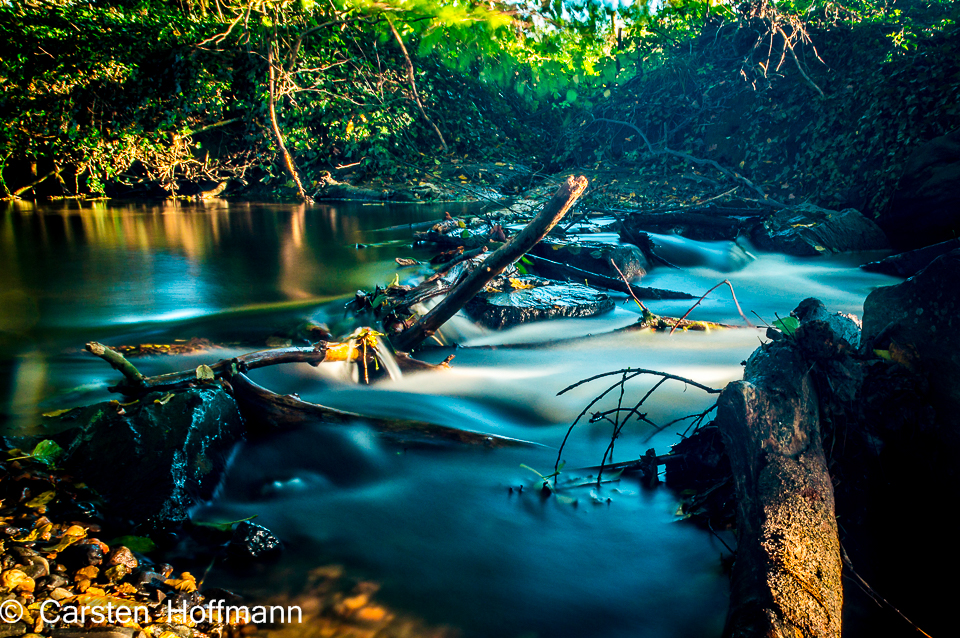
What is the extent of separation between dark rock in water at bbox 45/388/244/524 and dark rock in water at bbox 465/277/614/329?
292 cm

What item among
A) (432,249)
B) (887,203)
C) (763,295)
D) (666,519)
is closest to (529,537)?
(666,519)

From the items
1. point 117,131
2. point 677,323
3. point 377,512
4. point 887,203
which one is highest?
point 117,131

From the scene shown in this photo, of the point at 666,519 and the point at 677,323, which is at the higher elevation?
the point at 677,323

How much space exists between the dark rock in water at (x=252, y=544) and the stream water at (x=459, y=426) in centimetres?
9

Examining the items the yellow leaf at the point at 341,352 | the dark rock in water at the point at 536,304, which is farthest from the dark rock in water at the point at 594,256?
the yellow leaf at the point at 341,352

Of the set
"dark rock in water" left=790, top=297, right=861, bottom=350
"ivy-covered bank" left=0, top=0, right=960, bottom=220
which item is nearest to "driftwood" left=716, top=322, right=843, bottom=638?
"dark rock in water" left=790, top=297, right=861, bottom=350

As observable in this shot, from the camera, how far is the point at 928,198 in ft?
26.2

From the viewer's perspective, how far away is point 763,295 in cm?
724

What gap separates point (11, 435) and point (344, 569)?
219cm

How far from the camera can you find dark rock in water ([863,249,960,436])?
1.94 metres

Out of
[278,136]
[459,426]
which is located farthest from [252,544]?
[278,136]

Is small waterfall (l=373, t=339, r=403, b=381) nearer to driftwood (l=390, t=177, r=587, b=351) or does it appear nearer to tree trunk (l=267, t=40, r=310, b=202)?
driftwood (l=390, t=177, r=587, b=351)

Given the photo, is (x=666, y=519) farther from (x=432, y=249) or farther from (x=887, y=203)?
(x=887, y=203)

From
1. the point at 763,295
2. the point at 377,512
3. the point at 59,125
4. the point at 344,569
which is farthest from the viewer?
Result: the point at 59,125
